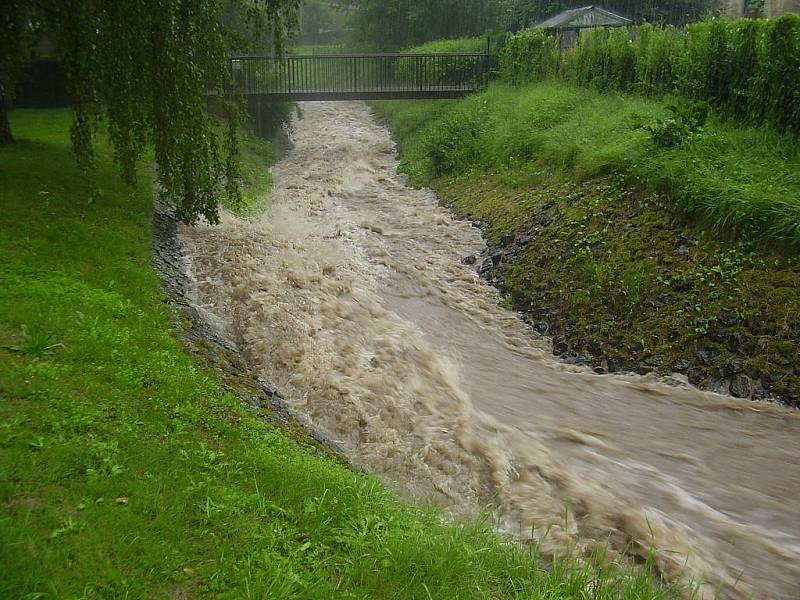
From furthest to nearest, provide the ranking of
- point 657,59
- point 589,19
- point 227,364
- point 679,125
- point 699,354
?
point 589,19 < point 657,59 < point 679,125 < point 699,354 < point 227,364

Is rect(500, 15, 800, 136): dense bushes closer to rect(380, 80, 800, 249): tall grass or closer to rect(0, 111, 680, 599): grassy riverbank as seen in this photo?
rect(380, 80, 800, 249): tall grass

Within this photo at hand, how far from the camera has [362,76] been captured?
2414cm

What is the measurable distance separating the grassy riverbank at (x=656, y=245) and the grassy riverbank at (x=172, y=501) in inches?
157

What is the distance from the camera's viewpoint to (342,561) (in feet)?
13.8

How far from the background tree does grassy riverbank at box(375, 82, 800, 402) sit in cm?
497

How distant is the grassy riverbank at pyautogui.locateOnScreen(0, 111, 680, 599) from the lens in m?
3.73

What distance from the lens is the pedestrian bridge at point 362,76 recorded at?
20547mm

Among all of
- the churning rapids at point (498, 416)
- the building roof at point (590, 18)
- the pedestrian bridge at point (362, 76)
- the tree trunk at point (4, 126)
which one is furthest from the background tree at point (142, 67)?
the building roof at point (590, 18)

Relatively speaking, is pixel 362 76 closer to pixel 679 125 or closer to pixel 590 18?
pixel 590 18

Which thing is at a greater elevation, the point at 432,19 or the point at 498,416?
the point at 432,19

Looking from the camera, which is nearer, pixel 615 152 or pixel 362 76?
pixel 615 152

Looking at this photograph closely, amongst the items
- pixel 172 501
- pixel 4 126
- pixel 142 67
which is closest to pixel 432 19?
pixel 4 126

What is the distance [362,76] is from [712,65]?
1384 cm

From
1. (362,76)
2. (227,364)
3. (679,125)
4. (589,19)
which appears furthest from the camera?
(589,19)
